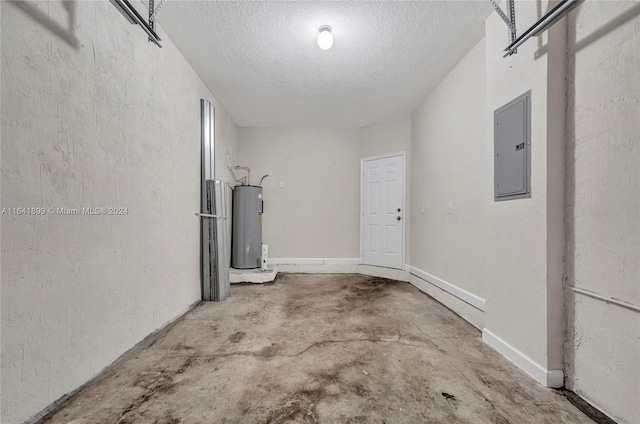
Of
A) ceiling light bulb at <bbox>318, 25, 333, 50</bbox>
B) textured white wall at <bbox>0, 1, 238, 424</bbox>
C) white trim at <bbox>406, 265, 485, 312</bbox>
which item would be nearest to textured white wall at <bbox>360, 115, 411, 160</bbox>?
white trim at <bbox>406, 265, 485, 312</bbox>

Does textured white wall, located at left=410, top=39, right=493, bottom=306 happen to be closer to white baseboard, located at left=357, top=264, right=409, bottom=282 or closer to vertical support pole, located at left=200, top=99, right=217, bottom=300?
white baseboard, located at left=357, top=264, right=409, bottom=282

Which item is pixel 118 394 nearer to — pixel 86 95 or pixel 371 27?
pixel 86 95

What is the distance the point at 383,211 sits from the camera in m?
4.55

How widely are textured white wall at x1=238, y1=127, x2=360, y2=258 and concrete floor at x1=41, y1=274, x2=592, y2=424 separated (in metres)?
2.31

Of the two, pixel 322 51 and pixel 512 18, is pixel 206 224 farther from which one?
pixel 512 18

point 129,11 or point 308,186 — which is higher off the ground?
point 129,11

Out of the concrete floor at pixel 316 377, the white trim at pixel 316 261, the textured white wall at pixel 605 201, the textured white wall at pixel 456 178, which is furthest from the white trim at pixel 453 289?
the white trim at pixel 316 261

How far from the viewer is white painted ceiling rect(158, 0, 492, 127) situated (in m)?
2.05

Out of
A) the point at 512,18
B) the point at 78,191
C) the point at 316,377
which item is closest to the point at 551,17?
the point at 512,18

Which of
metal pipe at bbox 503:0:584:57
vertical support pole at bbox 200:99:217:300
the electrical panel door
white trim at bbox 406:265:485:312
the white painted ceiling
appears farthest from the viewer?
vertical support pole at bbox 200:99:217:300

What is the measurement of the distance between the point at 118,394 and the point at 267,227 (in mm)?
3521

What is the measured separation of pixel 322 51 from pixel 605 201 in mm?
2503

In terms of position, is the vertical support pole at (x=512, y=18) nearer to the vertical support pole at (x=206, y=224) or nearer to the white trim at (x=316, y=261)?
the vertical support pole at (x=206, y=224)

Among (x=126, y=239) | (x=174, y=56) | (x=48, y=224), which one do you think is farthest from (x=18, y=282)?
(x=174, y=56)
